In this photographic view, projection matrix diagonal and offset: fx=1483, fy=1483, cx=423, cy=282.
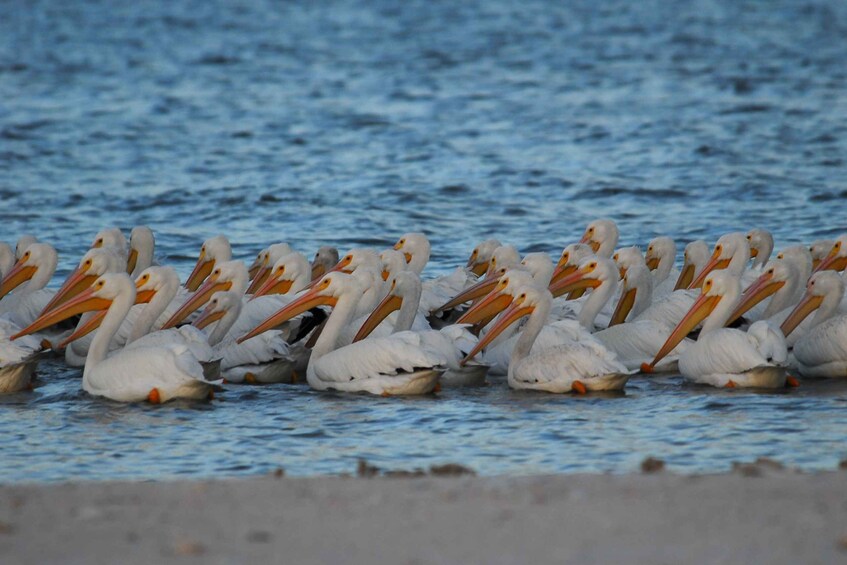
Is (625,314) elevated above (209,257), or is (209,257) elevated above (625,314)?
(209,257)

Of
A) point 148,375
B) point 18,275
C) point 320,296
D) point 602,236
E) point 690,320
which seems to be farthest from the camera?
point 602,236

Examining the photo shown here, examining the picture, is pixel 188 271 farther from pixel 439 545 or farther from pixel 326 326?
pixel 439 545

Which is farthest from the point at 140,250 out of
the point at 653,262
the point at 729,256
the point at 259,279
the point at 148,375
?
the point at 729,256

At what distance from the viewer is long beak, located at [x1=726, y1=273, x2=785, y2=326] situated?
335 inches

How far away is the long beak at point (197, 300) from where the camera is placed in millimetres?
8602

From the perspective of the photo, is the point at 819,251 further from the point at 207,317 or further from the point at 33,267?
the point at 33,267

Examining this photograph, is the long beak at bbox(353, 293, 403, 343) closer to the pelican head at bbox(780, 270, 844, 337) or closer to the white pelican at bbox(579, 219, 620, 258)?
the pelican head at bbox(780, 270, 844, 337)

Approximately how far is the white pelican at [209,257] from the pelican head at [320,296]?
57.1 inches

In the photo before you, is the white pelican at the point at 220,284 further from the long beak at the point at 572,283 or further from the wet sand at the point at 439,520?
the wet sand at the point at 439,520

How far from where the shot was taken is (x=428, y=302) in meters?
8.98

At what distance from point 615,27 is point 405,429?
25060 mm

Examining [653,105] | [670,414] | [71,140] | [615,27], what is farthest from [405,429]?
[615,27]

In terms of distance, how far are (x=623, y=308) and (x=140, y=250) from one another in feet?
10.7

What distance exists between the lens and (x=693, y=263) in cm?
961
